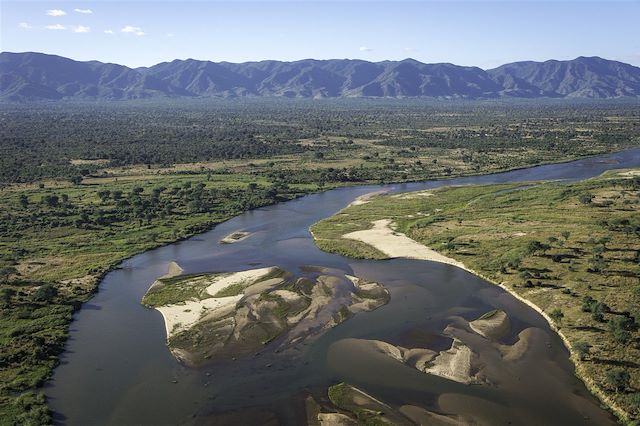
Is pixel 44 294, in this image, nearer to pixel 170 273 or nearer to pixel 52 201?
pixel 170 273

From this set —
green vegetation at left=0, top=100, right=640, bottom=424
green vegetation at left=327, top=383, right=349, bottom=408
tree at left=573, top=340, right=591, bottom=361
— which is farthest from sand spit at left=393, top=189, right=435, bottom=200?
green vegetation at left=327, top=383, right=349, bottom=408

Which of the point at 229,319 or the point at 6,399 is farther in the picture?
the point at 229,319

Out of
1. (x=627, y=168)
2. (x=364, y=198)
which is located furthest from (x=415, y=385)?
(x=627, y=168)

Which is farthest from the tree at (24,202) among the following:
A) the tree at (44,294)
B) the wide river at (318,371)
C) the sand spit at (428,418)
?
the sand spit at (428,418)

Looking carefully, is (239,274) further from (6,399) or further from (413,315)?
(6,399)

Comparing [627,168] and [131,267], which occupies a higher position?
[627,168]

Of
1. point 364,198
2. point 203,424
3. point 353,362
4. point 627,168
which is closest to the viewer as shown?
point 203,424

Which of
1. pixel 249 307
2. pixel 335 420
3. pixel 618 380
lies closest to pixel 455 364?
pixel 618 380
